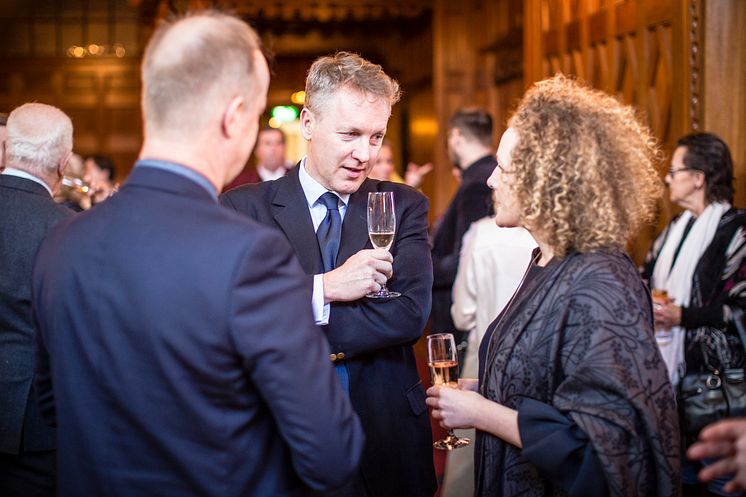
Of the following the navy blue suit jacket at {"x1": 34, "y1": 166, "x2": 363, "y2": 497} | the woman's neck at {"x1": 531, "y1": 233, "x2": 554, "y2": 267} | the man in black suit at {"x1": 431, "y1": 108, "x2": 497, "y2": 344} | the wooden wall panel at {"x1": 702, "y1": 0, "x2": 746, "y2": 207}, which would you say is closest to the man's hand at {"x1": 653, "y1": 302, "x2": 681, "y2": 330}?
the wooden wall panel at {"x1": 702, "y1": 0, "x2": 746, "y2": 207}

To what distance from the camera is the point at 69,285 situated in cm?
155

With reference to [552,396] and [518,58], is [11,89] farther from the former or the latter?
[552,396]

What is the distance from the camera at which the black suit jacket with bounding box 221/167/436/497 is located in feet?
7.54

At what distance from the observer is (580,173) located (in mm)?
1931

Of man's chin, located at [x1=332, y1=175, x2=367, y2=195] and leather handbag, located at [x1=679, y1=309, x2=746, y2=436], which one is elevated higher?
man's chin, located at [x1=332, y1=175, x2=367, y2=195]

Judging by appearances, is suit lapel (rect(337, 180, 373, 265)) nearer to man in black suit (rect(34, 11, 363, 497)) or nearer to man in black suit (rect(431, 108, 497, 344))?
man in black suit (rect(34, 11, 363, 497))

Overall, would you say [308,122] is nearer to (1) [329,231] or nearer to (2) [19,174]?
(1) [329,231]

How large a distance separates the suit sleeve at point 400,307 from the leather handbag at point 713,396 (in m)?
1.72

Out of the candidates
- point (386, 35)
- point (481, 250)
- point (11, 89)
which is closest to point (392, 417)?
point (481, 250)

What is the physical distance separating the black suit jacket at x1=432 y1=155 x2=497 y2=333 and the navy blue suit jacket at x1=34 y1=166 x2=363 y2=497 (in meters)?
3.25

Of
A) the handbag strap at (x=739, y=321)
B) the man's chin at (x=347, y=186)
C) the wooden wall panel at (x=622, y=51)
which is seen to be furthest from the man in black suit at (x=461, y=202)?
the man's chin at (x=347, y=186)

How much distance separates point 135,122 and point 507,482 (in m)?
9.89

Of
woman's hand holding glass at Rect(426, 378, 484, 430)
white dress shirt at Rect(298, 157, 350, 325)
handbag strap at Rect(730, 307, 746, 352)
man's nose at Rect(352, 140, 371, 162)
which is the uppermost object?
man's nose at Rect(352, 140, 371, 162)

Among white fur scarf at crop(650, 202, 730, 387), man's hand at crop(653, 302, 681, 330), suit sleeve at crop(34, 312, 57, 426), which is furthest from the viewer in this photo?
white fur scarf at crop(650, 202, 730, 387)
